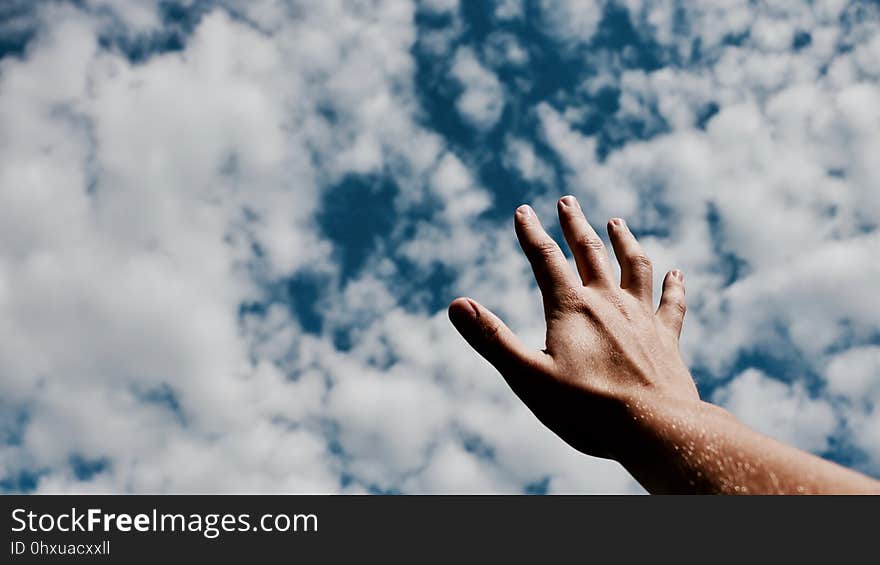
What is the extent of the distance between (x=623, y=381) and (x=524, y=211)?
4.60ft

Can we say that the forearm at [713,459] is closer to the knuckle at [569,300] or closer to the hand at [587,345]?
the hand at [587,345]

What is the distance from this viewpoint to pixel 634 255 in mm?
4383

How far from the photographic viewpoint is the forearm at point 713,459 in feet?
8.24

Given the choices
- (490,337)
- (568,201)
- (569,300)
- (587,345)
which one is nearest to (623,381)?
(587,345)

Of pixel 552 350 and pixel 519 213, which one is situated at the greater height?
pixel 519 213

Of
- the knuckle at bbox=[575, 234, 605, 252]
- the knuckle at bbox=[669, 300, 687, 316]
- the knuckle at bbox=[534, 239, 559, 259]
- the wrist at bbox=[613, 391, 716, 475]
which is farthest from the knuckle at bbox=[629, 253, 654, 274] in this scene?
the wrist at bbox=[613, 391, 716, 475]

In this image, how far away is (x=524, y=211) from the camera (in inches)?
169

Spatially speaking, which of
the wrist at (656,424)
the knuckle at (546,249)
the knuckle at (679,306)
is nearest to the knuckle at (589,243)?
the knuckle at (546,249)

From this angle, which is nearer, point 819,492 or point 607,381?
point 819,492

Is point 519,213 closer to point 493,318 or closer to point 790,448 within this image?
point 493,318

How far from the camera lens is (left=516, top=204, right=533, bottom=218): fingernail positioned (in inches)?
168
